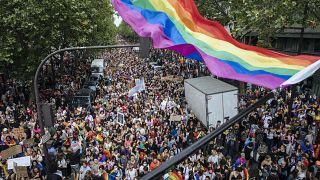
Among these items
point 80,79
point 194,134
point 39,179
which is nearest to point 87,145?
point 39,179

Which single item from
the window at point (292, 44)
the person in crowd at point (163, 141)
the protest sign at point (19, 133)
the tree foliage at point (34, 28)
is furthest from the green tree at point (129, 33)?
the protest sign at point (19, 133)

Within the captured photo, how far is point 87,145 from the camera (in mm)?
16969

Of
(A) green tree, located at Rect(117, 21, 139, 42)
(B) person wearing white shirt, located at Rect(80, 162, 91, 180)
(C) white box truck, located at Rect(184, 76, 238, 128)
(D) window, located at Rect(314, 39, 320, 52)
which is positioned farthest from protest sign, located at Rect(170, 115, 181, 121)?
(A) green tree, located at Rect(117, 21, 139, 42)

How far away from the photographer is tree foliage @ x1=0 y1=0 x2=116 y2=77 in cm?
2355

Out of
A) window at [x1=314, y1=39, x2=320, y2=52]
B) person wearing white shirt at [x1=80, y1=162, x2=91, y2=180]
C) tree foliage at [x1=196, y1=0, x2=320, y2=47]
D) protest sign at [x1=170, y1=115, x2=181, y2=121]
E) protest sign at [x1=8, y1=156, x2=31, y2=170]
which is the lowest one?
person wearing white shirt at [x1=80, y1=162, x2=91, y2=180]

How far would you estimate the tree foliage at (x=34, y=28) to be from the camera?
23548 millimetres

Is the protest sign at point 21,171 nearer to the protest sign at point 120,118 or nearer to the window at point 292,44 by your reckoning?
the protest sign at point 120,118

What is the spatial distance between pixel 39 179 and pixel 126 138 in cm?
447

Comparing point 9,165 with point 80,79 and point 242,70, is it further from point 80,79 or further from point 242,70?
point 80,79

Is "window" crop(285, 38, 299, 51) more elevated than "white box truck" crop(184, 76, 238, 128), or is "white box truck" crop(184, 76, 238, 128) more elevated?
"window" crop(285, 38, 299, 51)

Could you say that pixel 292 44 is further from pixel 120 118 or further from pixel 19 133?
pixel 19 133

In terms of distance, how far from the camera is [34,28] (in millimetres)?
24219

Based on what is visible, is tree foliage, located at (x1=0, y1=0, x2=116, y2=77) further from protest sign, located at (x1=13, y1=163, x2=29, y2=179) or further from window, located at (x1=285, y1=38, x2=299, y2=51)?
window, located at (x1=285, y1=38, x2=299, y2=51)

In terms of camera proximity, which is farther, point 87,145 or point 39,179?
point 87,145
